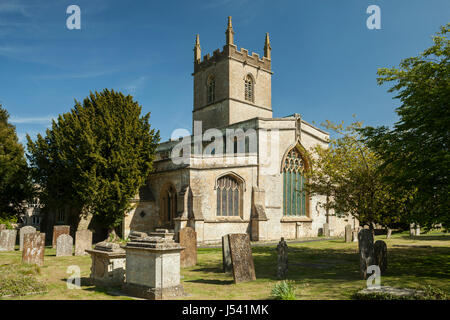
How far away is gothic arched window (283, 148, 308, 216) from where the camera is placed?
88.7 feet

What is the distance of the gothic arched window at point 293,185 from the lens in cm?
2705

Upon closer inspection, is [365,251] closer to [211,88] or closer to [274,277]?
[274,277]

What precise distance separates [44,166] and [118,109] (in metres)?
5.94

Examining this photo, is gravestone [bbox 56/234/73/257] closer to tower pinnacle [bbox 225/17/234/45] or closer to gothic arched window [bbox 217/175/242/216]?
gothic arched window [bbox 217/175/242/216]

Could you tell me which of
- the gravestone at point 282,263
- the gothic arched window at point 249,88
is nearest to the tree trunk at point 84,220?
the gravestone at point 282,263

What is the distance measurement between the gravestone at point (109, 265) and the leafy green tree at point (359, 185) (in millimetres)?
10670

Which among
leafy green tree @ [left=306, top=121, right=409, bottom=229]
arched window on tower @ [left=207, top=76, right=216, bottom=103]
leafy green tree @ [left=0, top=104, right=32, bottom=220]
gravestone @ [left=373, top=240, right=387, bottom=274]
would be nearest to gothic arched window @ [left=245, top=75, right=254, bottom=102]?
arched window on tower @ [left=207, top=76, right=216, bottom=103]

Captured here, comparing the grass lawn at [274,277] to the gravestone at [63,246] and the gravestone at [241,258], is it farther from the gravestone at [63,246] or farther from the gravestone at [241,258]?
the gravestone at [63,246]

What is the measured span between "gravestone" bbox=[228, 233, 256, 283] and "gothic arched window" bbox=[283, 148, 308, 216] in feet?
56.7

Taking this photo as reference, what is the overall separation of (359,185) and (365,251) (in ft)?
21.3

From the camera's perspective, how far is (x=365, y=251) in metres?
10.0

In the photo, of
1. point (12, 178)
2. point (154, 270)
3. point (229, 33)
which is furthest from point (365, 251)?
point (229, 33)
